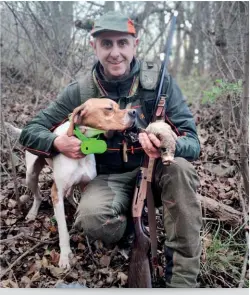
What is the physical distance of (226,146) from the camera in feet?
8.87

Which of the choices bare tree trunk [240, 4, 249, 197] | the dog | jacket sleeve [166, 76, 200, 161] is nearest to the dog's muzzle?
the dog

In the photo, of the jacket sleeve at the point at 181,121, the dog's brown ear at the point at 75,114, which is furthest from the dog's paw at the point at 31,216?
the jacket sleeve at the point at 181,121

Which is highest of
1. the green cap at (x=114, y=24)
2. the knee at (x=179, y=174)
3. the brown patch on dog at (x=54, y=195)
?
the green cap at (x=114, y=24)

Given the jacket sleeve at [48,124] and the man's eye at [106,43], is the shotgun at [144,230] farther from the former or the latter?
the jacket sleeve at [48,124]

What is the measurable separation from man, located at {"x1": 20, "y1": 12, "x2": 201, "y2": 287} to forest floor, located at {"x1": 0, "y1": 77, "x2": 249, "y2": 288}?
17cm

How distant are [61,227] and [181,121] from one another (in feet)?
3.18

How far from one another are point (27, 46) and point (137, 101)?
44.4 inches

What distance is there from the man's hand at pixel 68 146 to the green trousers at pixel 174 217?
0.90ft

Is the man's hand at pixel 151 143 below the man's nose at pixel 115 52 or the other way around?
below

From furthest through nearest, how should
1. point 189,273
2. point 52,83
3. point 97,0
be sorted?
point 52,83 < point 97,0 < point 189,273

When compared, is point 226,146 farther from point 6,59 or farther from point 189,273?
point 6,59

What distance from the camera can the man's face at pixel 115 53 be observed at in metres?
2.33

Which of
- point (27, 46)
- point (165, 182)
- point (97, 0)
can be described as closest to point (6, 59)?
point (27, 46)

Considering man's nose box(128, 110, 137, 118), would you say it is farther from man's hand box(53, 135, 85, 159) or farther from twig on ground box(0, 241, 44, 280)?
twig on ground box(0, 241, 44, 280)
